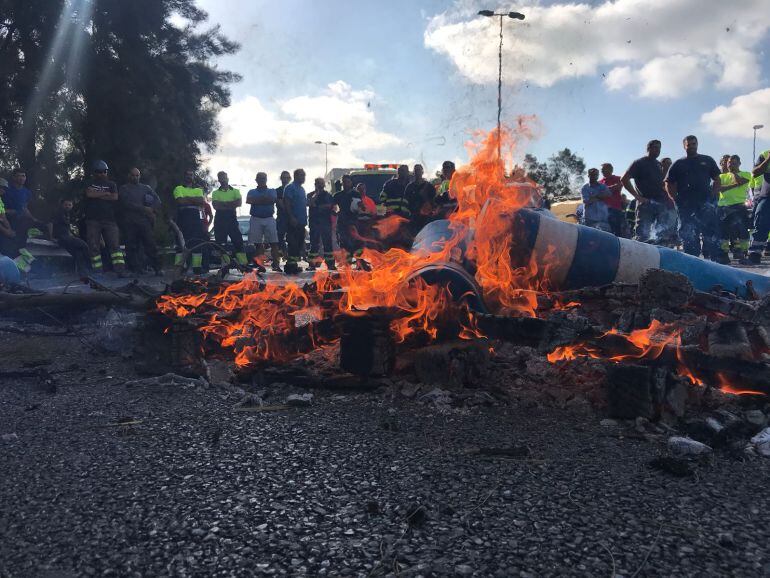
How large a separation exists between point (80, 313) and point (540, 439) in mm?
6158

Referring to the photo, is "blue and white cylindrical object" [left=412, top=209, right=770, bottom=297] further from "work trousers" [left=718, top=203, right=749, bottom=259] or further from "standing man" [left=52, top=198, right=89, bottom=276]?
"standing man" [left=52, top=198, right=89, bottom=276]

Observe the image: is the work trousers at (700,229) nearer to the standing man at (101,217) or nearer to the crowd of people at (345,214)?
the crowd of people at (345,214)

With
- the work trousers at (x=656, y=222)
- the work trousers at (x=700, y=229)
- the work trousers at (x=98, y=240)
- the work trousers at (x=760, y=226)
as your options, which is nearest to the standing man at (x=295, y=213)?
the work trousers at (x=98, y=240)

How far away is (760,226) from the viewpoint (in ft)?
36.7

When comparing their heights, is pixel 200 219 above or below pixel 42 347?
above

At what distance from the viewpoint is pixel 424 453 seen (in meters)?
3.32

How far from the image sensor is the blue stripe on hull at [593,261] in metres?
6.25

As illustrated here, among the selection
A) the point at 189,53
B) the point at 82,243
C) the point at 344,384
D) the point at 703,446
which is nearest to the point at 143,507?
the point at 344,384

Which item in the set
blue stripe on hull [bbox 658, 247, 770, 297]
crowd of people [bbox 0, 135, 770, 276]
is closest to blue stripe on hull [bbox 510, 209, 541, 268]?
blue stripe on hull [bbox 658, 247, 770, 297]

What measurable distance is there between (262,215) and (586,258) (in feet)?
28.5

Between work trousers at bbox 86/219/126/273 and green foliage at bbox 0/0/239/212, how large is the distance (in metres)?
4.10

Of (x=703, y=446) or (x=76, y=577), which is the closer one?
(x=76, y=577)

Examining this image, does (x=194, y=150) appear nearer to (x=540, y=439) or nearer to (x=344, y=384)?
(x=344, y=384)

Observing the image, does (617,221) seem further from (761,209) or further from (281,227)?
(281,227)
